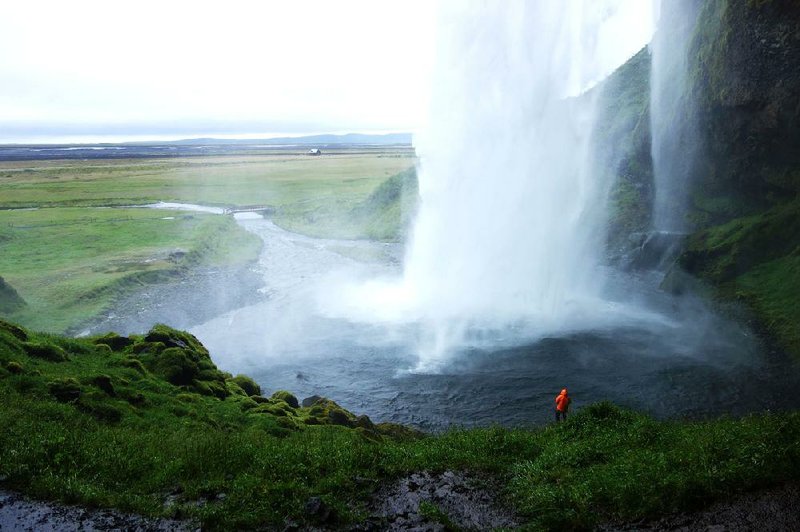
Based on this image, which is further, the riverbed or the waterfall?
the waterfall

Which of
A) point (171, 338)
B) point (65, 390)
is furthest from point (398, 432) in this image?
point (65, 390)

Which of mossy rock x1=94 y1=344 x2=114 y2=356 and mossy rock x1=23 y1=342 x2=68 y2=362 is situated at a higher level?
mossy rock x1=23 y1=342 x2=68 y2=362

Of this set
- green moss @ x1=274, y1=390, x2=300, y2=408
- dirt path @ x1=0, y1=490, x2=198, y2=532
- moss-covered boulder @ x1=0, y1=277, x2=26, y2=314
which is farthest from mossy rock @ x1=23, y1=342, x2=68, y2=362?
moss-covered boulder @ x1=0, y1=277, x2=26, y2=314

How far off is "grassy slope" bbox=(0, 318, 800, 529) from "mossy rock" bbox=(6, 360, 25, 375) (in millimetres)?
49

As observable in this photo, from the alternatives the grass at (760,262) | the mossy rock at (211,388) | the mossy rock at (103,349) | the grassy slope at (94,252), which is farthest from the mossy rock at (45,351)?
the grass at (760,262)

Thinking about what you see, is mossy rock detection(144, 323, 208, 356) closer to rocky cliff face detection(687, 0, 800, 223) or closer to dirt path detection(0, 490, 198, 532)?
dirt path detection(0, 490, 198, 532)

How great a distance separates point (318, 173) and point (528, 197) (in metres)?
123

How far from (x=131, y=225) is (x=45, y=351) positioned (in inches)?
2467

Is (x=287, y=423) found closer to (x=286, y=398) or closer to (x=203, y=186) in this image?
(x=286, y=398)

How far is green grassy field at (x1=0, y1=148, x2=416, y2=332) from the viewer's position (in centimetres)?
4894

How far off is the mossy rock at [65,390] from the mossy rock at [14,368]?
1561mm

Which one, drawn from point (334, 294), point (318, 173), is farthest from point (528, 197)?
point (318, 173)

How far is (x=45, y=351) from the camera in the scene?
884 inches

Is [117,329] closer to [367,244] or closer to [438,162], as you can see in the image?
[438,162]
